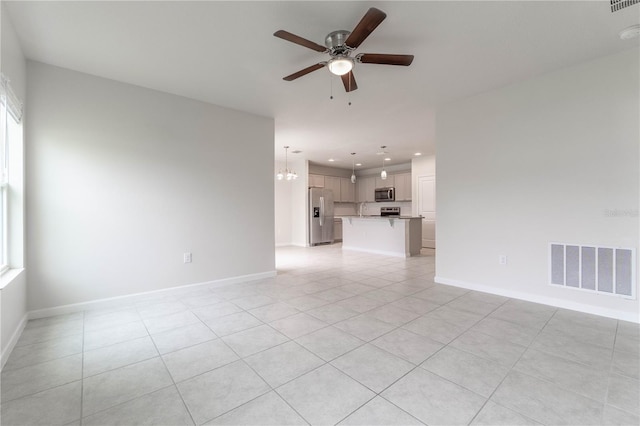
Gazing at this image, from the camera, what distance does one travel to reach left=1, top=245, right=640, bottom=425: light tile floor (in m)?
1.49

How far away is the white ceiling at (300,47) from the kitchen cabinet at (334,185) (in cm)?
529

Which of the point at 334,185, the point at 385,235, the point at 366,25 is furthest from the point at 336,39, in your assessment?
the point at 334,185

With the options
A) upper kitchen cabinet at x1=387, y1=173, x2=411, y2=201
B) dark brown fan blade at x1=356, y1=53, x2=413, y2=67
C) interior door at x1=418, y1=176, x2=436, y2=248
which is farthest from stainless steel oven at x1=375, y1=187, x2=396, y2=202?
dark brown fan blade at x1=356, y1=53, x2=413, y2=67

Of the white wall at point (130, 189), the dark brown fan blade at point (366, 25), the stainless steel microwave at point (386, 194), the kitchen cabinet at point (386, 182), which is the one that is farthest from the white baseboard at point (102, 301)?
the kitchen cabinet at point (386, 182)

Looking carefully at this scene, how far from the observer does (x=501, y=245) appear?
11.3 ft

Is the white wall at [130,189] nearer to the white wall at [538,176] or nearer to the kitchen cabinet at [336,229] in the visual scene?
the white wall at [538,176]

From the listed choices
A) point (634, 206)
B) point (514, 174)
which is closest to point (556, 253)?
point (634, 206)

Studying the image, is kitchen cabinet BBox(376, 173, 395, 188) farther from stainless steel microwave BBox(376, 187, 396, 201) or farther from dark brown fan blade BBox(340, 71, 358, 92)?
dark brown fan blade BBox(340, 71, 358, 92)

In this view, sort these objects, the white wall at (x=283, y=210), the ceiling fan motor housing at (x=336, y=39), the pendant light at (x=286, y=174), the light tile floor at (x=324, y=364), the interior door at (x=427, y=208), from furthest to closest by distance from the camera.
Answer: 1. the white wall at (x=283, y=210)
2. the interior door at (x=427, y=208)
3. the pendant light at (x=286, y=174)
4. the ceiling fan motor housing at (x=336, y=39)
5. the light tile floor at (x=324, y=364)

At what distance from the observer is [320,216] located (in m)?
8.41

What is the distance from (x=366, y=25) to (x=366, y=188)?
8.13 m

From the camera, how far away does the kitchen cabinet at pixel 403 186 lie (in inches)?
339

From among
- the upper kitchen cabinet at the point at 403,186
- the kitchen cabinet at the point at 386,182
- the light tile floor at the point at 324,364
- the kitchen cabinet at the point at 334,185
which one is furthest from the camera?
the kitchen cabinet at the point at 334,185

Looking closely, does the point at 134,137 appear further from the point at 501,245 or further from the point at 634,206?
the point at 634,206
